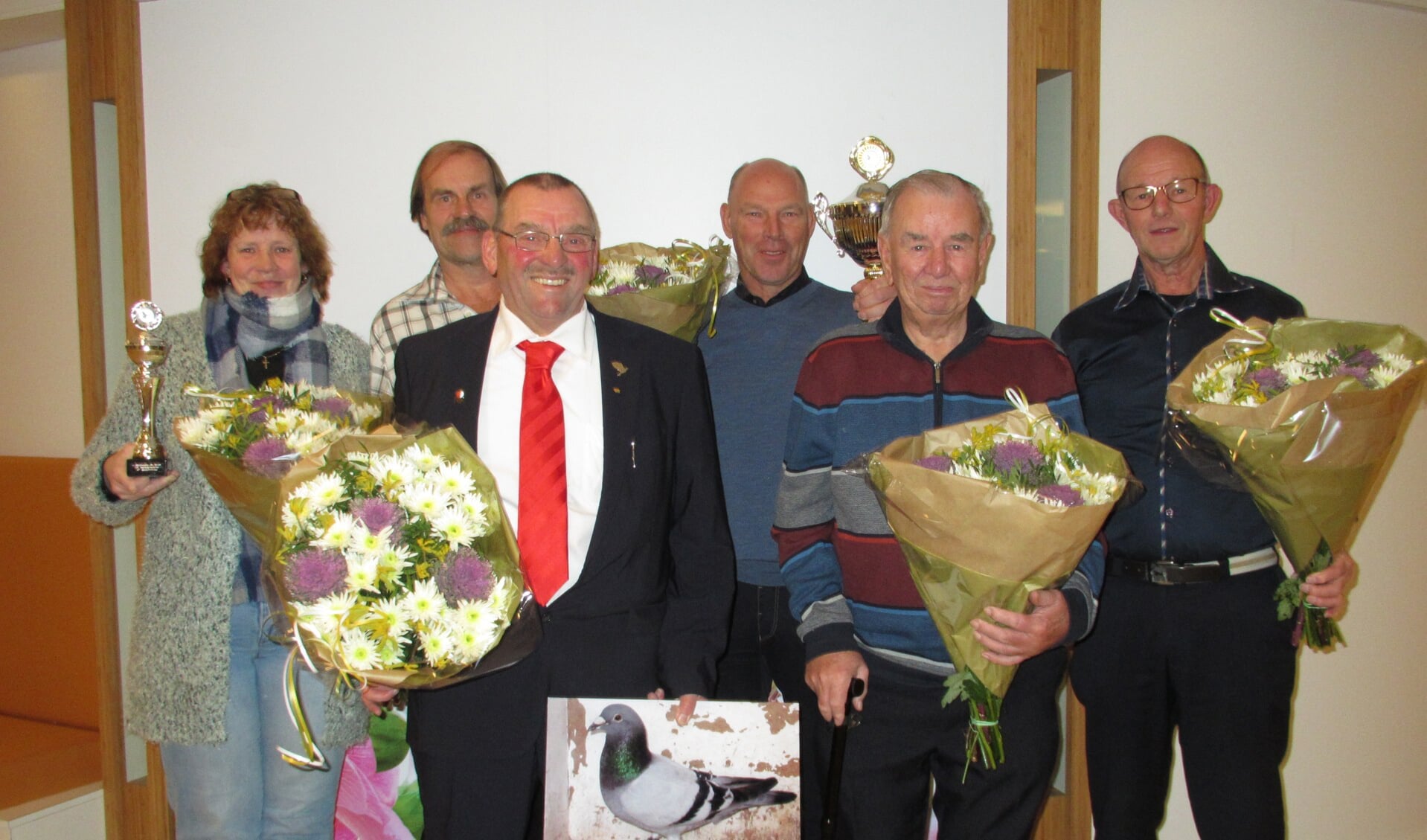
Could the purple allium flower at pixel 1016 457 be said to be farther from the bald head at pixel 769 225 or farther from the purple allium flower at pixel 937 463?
the bald head at pixel 769 225

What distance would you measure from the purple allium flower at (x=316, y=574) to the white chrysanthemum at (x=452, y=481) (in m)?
0.19

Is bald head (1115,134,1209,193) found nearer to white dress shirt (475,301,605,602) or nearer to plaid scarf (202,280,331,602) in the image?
white dress shirt (475,301,605,602)

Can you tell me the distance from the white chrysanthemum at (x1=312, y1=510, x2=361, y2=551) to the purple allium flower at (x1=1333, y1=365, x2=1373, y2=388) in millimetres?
1956

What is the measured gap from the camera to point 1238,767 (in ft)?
6.84

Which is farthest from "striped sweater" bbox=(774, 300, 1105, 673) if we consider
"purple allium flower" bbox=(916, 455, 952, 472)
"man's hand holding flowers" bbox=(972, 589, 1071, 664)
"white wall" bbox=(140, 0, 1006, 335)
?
"white wall" bbox=(140, 0, 1006, 335)

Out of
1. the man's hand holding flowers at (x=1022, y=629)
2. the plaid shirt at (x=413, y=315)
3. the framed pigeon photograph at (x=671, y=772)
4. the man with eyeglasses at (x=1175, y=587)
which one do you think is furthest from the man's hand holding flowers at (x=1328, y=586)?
the plaid shirt at (x=413, y=315)

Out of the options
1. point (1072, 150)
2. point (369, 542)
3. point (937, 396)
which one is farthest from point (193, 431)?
point (1072, 150)

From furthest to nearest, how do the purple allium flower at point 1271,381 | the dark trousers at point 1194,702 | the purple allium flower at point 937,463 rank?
the dark trousers at point 1194,702 → the purple allium flower at point 1271,381 → the purple allium flower at point 937,463

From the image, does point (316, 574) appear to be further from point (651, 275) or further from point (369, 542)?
point (651, 275)

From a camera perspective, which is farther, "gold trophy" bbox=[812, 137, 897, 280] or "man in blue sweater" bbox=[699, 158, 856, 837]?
"gold trophy" bbox=[812, 137, 897, 280]

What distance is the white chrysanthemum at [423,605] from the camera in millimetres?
1312

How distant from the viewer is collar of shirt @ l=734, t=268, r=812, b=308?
8.14ft

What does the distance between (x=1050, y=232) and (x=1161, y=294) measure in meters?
0.82

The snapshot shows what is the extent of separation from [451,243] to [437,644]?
1479mm
